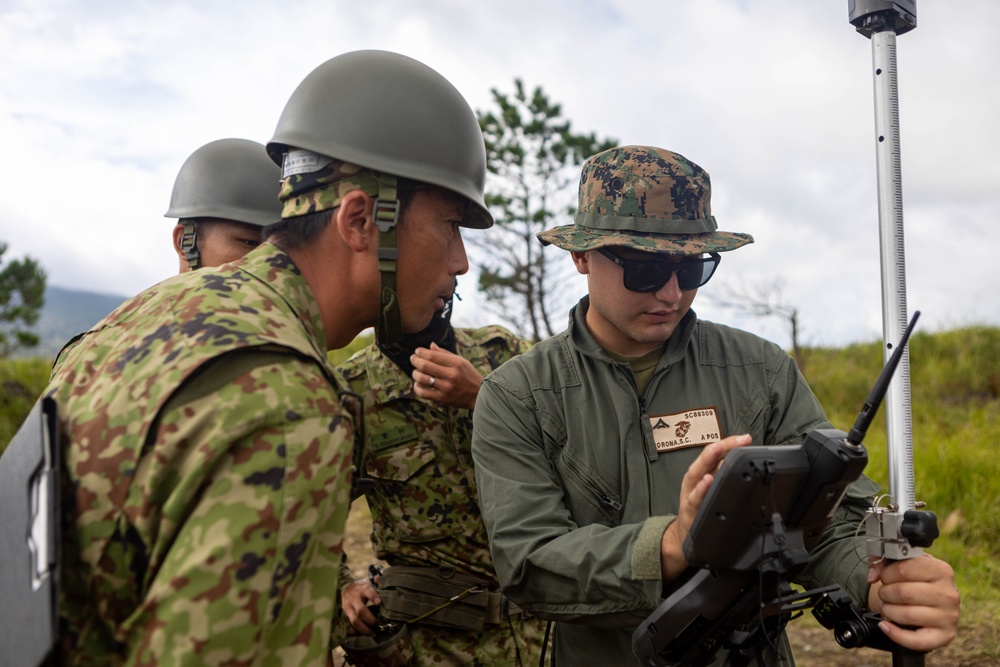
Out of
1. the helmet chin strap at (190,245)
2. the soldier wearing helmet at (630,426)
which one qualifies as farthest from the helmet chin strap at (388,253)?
the helmet chin strap at (190,245)

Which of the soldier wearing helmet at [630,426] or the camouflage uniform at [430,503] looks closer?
the soldier wearing helmet at [630,426]

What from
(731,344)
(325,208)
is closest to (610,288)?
(731,344)

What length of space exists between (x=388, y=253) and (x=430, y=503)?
4.78 feet

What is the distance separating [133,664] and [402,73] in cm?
162

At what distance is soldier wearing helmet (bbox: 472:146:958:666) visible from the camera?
2164 mm

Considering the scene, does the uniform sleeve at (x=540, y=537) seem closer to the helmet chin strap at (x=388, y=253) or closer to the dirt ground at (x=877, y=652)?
the helmet chin strap at (x=388, y=253)

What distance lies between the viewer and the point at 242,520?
137 cm

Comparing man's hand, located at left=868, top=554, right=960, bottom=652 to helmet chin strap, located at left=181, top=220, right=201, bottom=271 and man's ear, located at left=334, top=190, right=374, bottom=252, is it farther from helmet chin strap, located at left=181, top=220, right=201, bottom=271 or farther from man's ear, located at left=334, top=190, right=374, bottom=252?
helmet chin strap, located at left=181, top=220, right=201, bottom=271

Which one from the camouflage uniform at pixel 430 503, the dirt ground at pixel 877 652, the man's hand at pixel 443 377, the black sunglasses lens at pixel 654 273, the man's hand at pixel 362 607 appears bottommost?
the dirt ground at pixel 877 652

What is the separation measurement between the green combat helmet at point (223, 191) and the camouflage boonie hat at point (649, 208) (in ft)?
5.03

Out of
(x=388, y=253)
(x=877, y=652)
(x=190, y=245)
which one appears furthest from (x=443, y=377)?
(x=877, y=652)

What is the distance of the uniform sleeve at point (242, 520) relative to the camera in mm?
1329

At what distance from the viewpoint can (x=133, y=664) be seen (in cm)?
134

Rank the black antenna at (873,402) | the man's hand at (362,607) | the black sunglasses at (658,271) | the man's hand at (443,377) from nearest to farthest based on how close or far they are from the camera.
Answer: the black antenna at (873,402) < the black sunglasses at (658,271) < the man's hand at (443,377) < the man's hand at (362,607)
